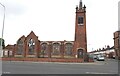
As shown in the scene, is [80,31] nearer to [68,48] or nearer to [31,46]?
[68,48]

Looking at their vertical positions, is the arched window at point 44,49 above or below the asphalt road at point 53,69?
above

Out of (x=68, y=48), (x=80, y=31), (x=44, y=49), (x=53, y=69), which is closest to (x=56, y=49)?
(x=68, y=48)

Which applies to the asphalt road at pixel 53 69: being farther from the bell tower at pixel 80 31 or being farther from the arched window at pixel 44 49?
the arched window at pixel 44 49

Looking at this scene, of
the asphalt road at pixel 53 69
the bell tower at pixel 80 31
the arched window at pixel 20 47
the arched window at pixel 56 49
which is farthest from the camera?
the arched window at pixel 20 47

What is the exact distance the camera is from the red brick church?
165ft

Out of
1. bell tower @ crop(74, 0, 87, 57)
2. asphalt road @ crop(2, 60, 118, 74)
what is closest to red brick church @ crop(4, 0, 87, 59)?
bell tower @ crop(74, 0, 87, 57)

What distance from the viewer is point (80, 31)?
51.7 m

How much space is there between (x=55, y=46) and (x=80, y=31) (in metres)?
7.69

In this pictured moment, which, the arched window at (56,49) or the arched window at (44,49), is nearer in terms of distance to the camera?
the arched window at (56,49)

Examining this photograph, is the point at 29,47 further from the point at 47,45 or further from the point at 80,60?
the point at 80,60

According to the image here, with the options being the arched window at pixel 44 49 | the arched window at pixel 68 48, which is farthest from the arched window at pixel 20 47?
the arched window at pixel 68 48

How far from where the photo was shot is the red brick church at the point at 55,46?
165ft

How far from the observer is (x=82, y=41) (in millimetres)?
50594

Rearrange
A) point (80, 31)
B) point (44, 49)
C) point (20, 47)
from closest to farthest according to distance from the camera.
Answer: point (80, 31) < point (44, 49) < point (20, 47)
